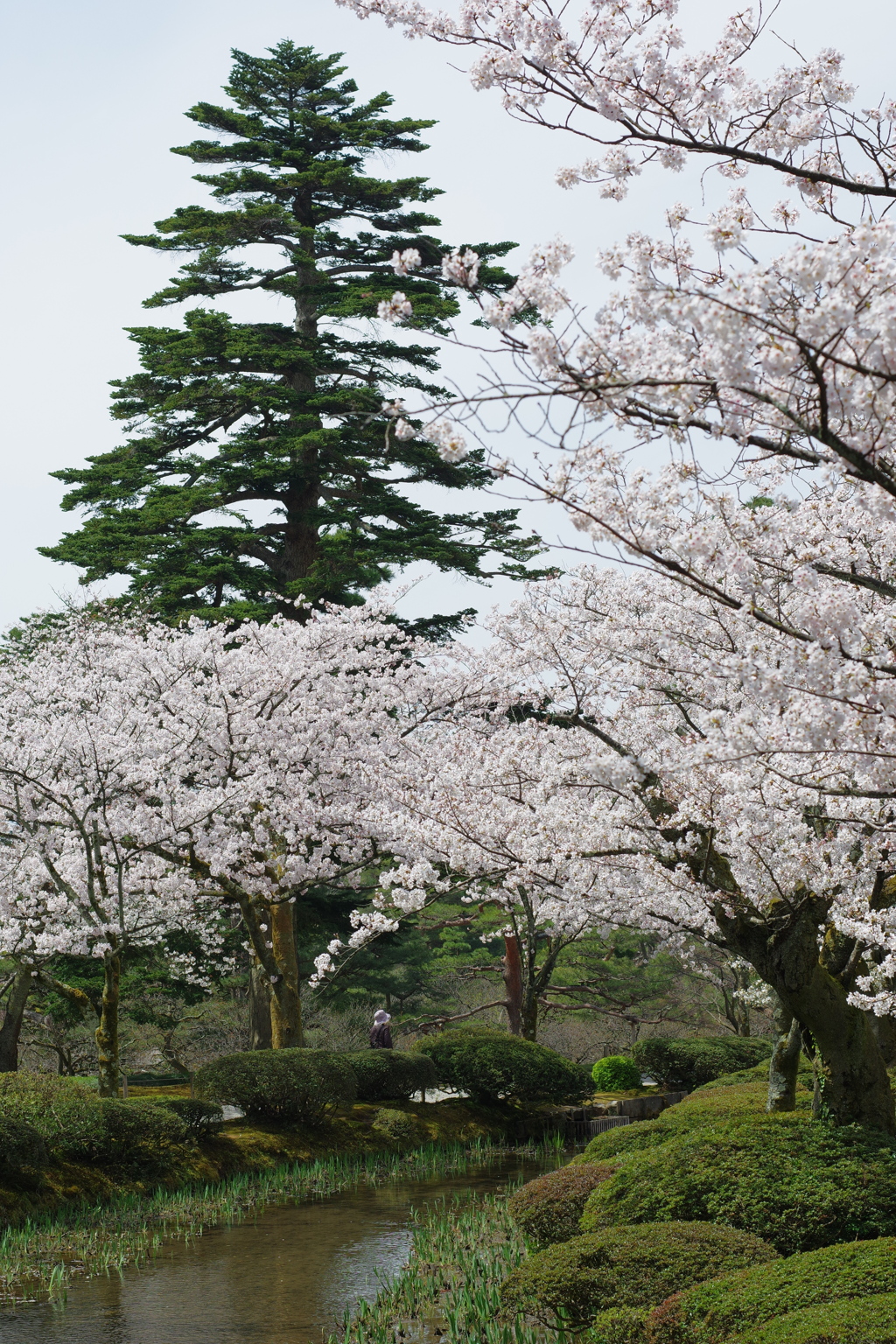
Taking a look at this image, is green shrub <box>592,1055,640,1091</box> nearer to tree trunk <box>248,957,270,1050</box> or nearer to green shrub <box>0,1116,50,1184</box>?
tree trunk <box>248,957,270,1050</box>

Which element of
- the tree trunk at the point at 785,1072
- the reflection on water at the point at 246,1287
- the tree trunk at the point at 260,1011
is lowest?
the reflection on water at the point at 246,1287

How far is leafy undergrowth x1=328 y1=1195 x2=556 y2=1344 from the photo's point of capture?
607 cm

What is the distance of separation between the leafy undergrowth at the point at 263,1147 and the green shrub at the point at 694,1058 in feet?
10.7

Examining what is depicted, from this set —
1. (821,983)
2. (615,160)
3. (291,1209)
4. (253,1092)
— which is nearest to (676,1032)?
(253,1092)

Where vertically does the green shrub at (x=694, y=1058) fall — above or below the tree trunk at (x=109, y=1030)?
below

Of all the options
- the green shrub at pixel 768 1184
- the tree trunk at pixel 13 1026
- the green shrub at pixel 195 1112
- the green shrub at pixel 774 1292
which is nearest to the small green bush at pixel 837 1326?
the green shrub at pixel 774 1292

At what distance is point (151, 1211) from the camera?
10531 millimetres

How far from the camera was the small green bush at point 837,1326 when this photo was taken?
403 cm

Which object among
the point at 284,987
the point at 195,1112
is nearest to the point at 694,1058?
the point at 284,987

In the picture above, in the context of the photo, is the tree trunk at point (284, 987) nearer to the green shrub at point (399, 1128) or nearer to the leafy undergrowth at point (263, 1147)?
the leafy undergrowth at point (263, 1147)

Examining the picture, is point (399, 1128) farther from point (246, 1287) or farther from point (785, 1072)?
point (785, 1072)

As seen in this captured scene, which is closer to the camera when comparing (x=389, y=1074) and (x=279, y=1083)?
(x=279, y=1083)

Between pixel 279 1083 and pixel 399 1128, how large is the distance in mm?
2021

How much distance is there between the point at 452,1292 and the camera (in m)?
7.45
